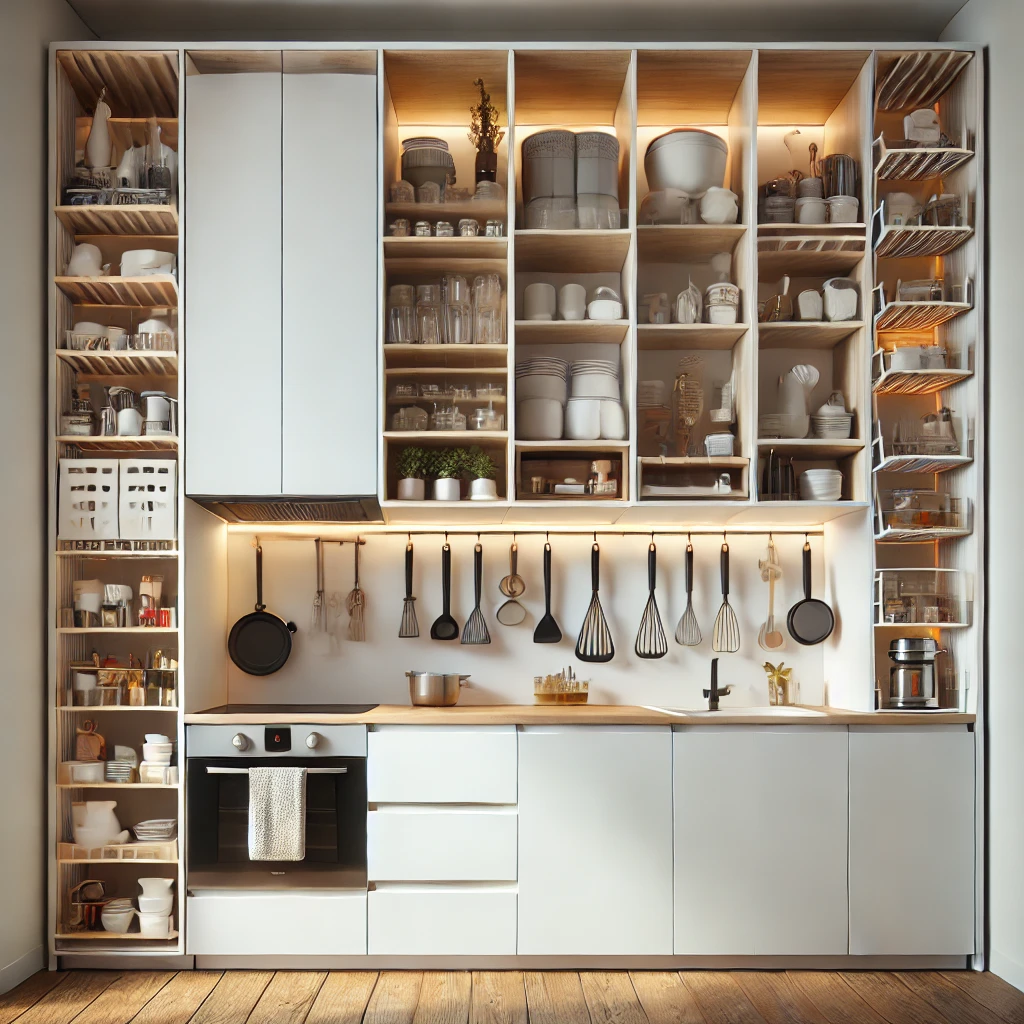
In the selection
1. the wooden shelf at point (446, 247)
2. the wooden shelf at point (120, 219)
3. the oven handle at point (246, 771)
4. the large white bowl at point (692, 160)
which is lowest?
the oven handle at point (246, 771)

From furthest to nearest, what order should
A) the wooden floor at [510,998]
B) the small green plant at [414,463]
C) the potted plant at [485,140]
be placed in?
the potted plant at [485,140]
the small green plant at [414,463]
the wooden floor at [510,998]

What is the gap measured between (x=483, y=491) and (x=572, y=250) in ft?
3.05

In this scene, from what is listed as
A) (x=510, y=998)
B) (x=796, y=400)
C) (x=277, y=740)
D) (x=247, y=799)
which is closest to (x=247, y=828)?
(x=247, y=799)

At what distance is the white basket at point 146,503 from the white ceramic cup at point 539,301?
1.36 m

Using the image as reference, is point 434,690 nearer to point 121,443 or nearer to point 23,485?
point 121,443

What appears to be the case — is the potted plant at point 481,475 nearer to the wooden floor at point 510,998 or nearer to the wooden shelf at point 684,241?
the wooden shelf at point 684,241

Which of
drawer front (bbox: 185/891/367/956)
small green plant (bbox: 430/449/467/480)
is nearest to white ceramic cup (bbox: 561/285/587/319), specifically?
small green plant (bbox: 430/449/467/480)

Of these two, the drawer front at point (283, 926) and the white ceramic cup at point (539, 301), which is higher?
the white ceramic cup at point (539, 301)

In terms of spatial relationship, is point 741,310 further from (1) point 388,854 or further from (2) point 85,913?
(2) point 85,913

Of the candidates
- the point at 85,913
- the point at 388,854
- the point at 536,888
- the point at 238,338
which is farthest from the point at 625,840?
the point at 238,338

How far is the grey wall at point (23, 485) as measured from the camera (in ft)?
10.2

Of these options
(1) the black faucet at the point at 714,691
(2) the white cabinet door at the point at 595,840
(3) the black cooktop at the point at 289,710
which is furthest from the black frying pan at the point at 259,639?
(1) the black faucet at the point at 714,691

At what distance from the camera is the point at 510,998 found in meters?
3.05

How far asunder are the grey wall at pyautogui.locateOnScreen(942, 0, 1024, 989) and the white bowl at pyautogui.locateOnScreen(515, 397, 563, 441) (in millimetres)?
1431
